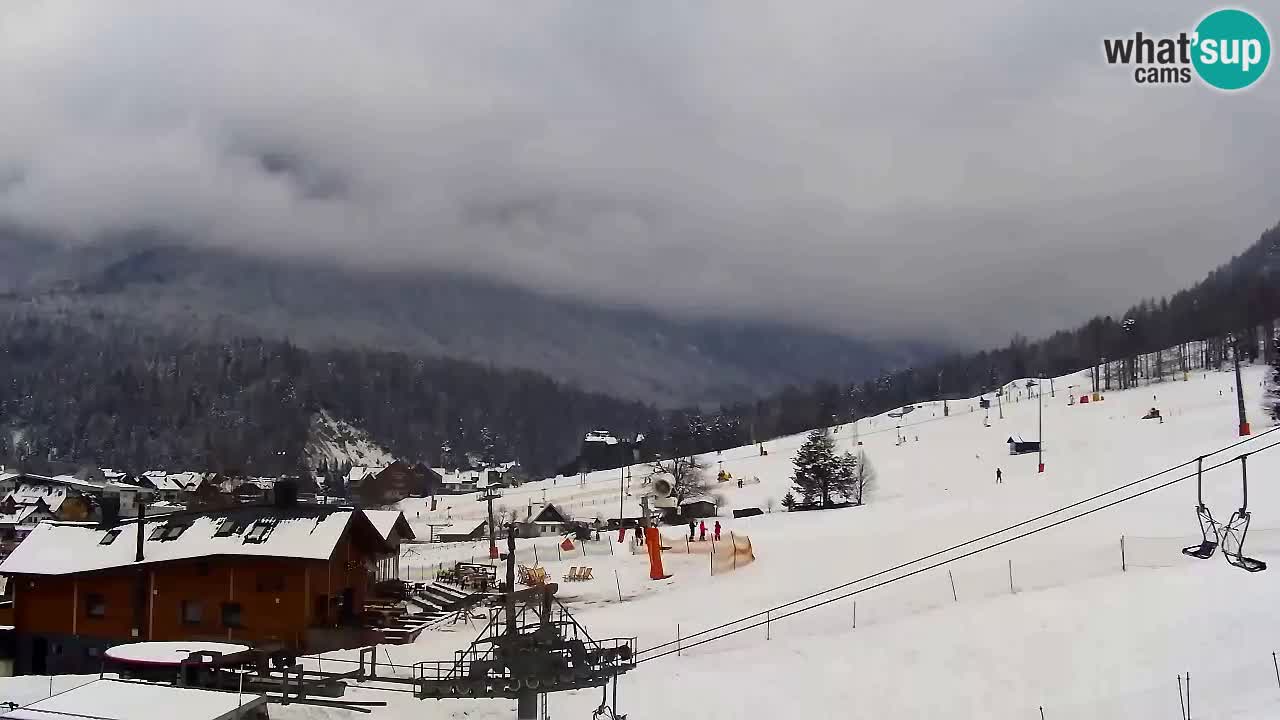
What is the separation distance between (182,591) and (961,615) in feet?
92.6

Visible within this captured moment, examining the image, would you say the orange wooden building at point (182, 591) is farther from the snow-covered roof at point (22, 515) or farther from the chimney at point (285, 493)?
the snow-covered roof at point (22, 515)

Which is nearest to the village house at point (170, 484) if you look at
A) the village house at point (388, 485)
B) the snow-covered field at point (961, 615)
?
the village house at point (388, 485)

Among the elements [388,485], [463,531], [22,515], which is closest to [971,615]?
[463,531]

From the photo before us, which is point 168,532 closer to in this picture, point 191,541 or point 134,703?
point 191,541

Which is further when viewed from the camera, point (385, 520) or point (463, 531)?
point (463, 531)

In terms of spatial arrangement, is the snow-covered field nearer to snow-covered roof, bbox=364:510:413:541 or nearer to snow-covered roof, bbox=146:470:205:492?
snow-covered roof, bbox=364:510:413:541

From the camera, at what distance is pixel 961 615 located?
2634 cm

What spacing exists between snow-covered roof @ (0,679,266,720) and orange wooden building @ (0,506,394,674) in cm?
1488

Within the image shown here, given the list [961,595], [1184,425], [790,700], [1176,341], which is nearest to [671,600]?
[961,595]

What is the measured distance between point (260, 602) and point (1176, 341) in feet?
633

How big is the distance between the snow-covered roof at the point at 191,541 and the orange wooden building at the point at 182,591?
4 cm

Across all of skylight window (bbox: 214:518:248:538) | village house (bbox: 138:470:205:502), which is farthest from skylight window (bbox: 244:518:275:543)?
village house (bbox: 138:470:205:502)

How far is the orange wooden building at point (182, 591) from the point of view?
34156mm

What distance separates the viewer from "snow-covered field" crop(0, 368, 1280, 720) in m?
21.1
